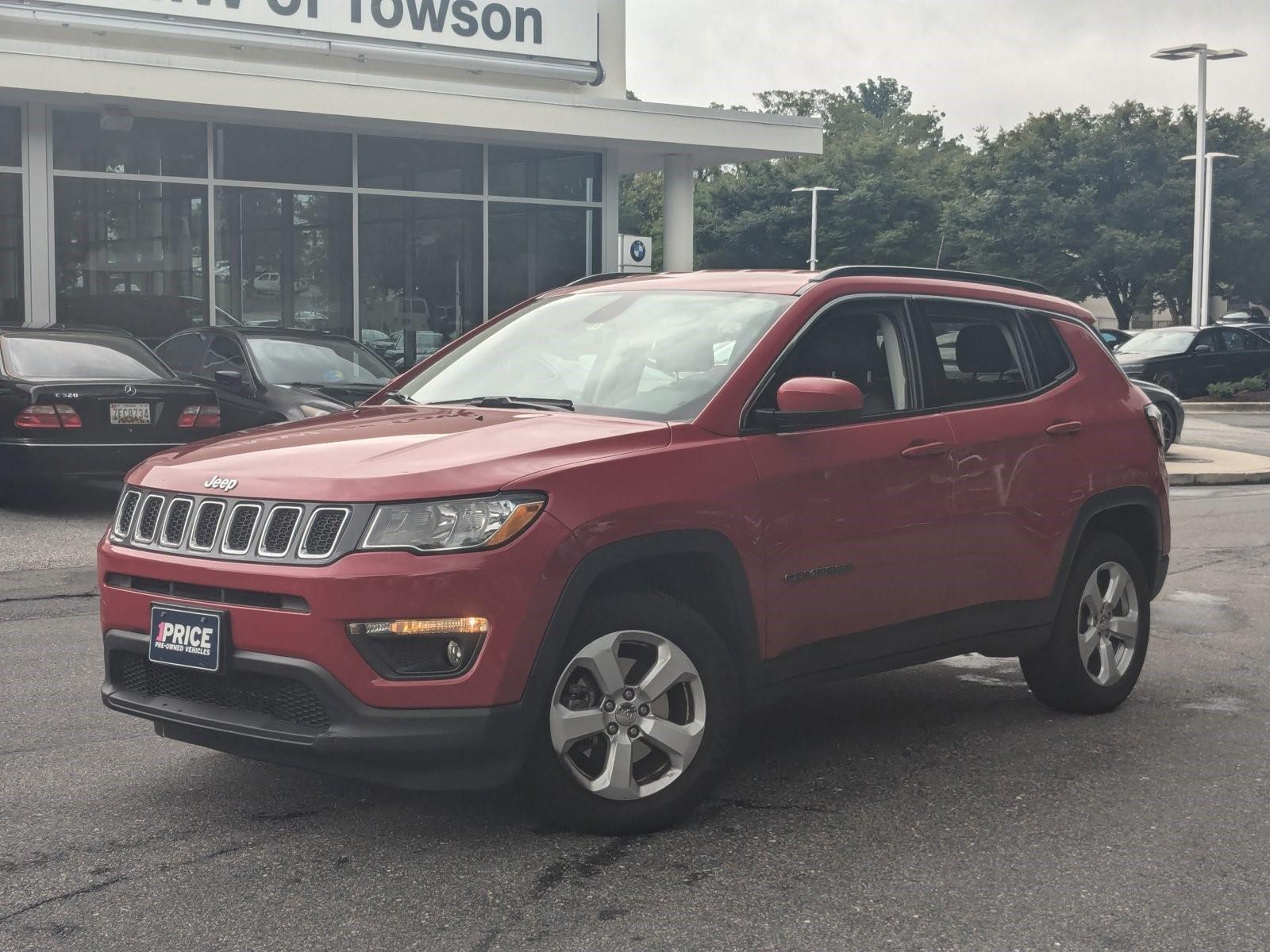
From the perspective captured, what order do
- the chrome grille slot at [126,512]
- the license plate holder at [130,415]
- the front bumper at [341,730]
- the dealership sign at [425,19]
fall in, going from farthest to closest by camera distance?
the dealership sign at [425,19] < the license plate holder at [130,415] < the chrome grille slot at [126,512] < the front bumper at [341,730]

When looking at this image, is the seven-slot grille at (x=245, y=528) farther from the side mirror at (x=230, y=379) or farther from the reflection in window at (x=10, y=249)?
the reflection in window at (x=10, y=249)

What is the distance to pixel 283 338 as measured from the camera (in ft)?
46.9

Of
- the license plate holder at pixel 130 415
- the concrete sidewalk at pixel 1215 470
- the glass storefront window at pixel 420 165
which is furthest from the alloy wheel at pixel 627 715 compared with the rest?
the glass storefront window at pixel 420 165

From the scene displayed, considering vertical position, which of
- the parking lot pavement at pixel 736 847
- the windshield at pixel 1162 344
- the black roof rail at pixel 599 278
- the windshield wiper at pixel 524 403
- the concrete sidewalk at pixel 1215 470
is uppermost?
the windshield at pixel 1162 344

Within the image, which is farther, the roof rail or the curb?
the curb

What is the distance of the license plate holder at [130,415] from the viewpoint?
12.1 meters

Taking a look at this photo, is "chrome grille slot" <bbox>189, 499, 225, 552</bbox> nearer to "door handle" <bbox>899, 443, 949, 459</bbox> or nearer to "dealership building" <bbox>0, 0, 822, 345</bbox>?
"door handle" <bbox>899, 443, 949, 459</bbox>

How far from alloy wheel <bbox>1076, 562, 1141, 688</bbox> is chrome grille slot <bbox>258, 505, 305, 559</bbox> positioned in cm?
331

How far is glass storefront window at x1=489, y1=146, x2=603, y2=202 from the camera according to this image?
2238cm

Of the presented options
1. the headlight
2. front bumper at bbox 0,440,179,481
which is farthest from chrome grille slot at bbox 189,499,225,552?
front bumper at bbox 0,440,179,481

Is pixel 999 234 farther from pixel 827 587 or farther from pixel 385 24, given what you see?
pixel 827 587

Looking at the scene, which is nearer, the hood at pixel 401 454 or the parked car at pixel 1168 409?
the hood at pixel 401 454

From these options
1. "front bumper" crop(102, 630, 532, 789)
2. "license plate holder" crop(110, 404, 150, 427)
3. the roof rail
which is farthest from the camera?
"license plate holder" crop(110, 404, 150, 427)

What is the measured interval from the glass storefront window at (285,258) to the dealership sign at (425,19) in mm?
2237
